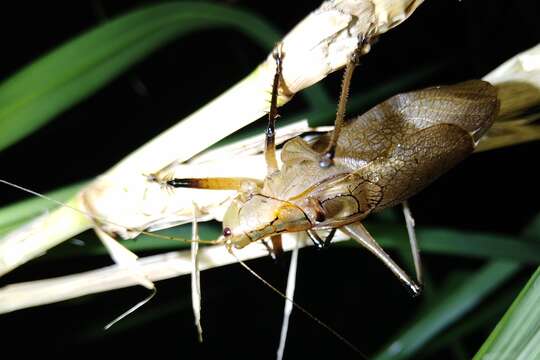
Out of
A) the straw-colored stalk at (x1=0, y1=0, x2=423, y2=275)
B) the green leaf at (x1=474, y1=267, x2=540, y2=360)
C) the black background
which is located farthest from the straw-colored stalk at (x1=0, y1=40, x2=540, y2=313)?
the black background

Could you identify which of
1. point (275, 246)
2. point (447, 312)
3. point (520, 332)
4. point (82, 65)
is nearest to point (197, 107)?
point (82, 65)

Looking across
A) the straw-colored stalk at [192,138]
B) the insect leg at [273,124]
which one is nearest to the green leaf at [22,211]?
the straw-colored stalk at [192,138]

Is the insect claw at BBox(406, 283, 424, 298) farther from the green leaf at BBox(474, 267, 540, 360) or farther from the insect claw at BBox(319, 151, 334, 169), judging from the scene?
the green leaf at BBox(474, 267, 540, 360)

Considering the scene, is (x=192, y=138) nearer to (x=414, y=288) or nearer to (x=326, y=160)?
(x=326, y=160)

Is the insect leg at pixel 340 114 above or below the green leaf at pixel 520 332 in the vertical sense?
above

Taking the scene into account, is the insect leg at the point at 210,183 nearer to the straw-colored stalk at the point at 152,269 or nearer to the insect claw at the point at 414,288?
the straw-colored stalk at the point at 152,269

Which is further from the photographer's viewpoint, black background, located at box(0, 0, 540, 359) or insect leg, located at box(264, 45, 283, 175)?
black background, located at box(0, 0, 540, 359)

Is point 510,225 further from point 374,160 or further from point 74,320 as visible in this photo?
point 74,320
